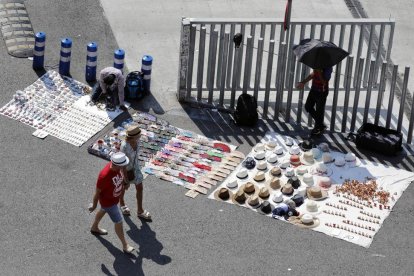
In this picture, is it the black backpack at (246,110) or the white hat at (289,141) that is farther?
the black backpack at (246,110)

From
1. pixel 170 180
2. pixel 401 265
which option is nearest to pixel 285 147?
pixel 170 180

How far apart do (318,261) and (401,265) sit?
1145 millimetres

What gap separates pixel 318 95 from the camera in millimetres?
17984

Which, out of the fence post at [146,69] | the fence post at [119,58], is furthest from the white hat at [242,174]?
the fence post at [119,58]

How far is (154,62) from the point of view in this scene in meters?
20.1

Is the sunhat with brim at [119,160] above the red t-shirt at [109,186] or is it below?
above

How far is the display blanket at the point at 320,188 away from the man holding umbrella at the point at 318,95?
549 mm

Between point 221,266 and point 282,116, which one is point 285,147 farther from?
point 221,266

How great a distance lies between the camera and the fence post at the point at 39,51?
19.3 meters

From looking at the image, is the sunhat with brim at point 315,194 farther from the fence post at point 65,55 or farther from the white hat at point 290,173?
the fence post at point 65,55

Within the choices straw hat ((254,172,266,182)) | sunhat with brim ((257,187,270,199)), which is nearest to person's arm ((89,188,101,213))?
sunhat with brim ((257,187,270,199))

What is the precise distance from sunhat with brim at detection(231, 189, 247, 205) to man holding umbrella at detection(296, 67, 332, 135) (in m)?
2.43

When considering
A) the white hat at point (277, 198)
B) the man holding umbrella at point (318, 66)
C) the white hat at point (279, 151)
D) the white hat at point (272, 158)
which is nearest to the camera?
the white hat at point (277, 198)

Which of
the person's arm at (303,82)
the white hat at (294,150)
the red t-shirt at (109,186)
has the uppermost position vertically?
the person's arm at (303,82)
